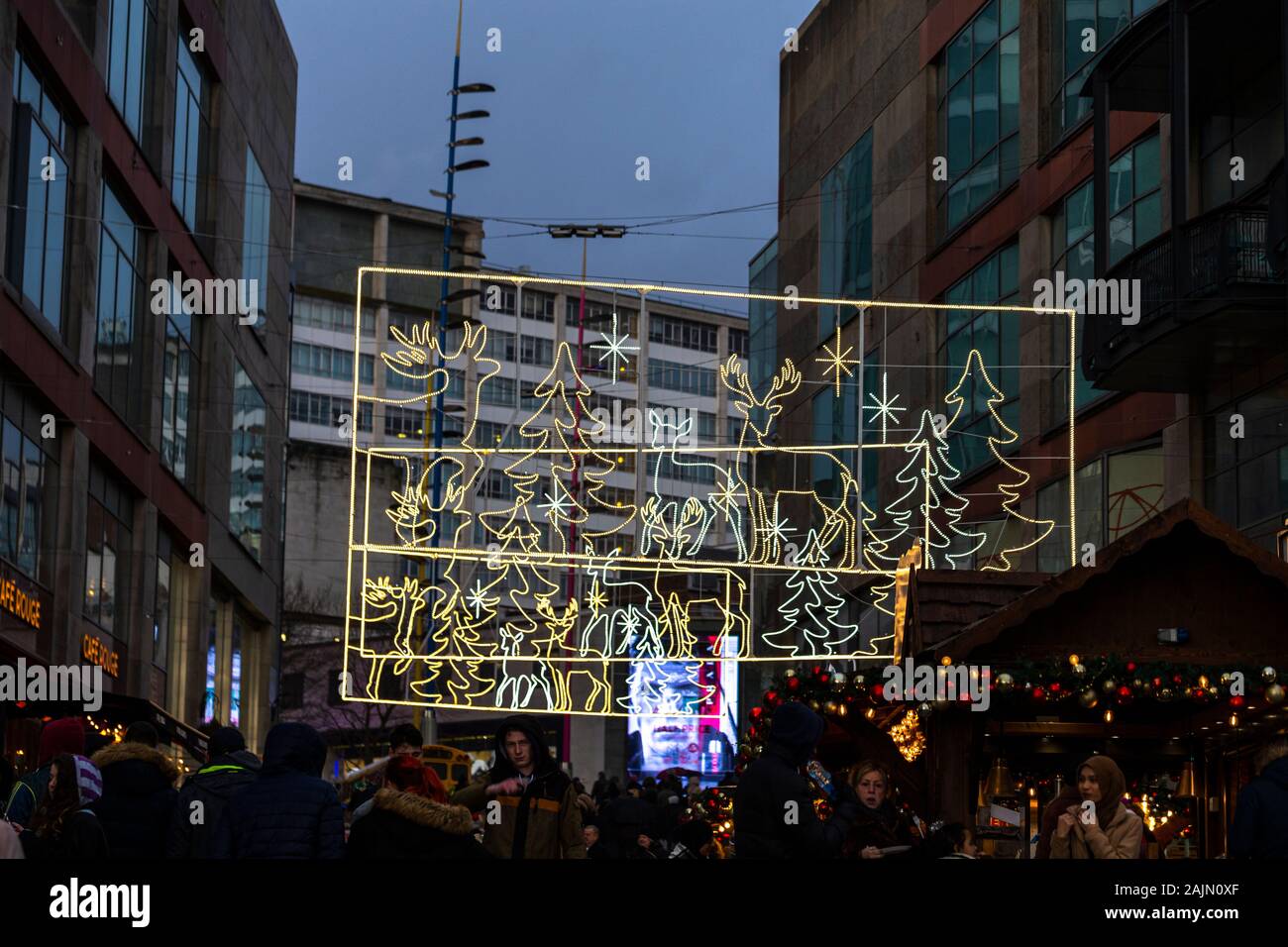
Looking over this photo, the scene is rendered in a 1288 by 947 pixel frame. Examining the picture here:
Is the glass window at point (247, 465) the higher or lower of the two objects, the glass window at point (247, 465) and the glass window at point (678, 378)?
the lower

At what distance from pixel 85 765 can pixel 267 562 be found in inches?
1684

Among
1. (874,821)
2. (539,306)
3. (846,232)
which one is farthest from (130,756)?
(539,306)

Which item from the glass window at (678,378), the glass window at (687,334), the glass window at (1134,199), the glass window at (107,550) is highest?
the glass window at (687,334)

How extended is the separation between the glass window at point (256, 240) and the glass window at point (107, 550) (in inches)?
451

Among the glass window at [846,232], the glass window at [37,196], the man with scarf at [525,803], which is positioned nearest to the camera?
the man with scarf at [525,803]

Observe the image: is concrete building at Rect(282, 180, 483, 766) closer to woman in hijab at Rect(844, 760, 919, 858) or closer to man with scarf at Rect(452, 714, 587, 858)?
man with scarf at Rect(452, 714, 587, 858)

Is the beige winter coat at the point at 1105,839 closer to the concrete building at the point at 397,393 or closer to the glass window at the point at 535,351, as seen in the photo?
the concrete building at the point at 397,393

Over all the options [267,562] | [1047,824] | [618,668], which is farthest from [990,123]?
[618,668]

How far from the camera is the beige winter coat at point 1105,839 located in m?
11.6

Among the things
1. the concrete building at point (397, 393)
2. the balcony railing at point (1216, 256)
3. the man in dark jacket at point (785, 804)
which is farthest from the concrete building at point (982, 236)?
the man in dark jacket at point (785, 804)

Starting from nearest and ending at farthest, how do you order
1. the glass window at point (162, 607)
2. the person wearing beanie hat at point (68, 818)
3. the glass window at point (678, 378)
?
the person wearing beanie hat at point (68, 818) < the glass window at point (162, 607) < the glass window at point (678, 378)

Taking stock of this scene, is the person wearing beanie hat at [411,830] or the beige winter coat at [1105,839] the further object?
the beige winter coat at [1105,839]

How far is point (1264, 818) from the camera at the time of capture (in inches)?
408
